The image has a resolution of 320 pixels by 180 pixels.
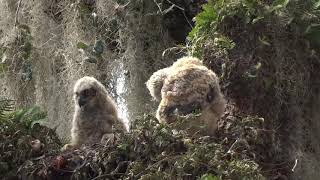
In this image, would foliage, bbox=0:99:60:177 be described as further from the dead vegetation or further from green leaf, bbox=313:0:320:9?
green leaf, bbox=313:0:320:9

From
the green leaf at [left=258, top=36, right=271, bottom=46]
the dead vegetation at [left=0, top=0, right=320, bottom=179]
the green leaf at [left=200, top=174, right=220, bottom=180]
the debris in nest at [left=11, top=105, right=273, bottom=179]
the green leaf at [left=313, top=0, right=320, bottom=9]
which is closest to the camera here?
the green leaf at [left=200, top=174, right=220, bottom=180]

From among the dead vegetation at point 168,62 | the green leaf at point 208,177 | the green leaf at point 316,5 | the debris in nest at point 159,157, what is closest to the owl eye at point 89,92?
the dead vegetation at point 168,62

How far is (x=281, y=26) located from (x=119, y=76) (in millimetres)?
1581

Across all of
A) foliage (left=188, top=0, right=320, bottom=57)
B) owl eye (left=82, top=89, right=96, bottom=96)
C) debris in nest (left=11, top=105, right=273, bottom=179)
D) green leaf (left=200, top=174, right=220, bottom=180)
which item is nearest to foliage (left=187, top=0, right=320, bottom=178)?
foliage (left=188, top=0, right=320, bottom=57)

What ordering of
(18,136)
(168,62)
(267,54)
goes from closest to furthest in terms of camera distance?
(18,136) < (267,54) < (168,62)

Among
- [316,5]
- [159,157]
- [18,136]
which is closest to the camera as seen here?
[159,157]

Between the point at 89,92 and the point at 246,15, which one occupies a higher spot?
the point at 246,15

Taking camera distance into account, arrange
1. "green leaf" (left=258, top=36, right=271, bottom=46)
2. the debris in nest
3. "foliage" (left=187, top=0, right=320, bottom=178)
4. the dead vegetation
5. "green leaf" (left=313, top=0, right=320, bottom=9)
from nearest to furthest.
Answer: the debris in nest < the dead vegetation < "foliage" (left=187, top=0, right=320, bottom=178) < "green leaf" (left=258, top=36, right=271, bottom=46) < "green leaf" (left=313, top=0, right=320, bottom=9)

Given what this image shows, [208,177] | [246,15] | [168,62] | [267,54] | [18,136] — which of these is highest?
[246,15]

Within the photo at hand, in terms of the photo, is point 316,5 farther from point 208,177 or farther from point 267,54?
point 208,177

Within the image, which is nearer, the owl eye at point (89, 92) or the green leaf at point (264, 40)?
the green leaf at point (264, 40)

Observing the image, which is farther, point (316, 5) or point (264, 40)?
point (316, 5)

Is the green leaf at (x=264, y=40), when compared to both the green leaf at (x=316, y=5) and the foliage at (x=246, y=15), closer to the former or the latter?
the foliage at (x=246, y=15)

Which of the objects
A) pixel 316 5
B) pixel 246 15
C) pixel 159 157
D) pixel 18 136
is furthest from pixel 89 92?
pixel 316 5
